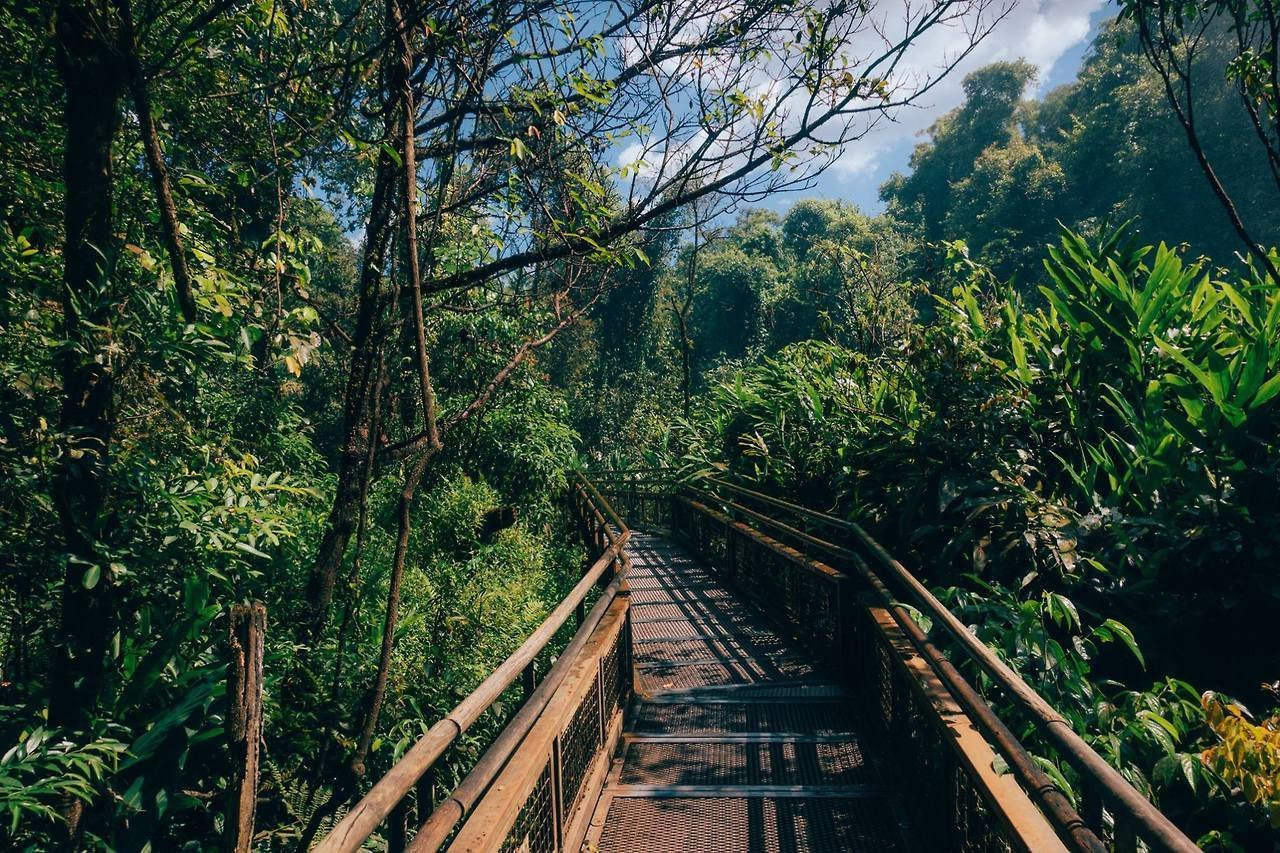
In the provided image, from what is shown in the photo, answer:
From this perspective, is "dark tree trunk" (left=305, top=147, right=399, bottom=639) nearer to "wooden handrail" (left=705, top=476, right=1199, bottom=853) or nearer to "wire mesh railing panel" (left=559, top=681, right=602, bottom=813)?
"wire mesh railing panel" (left=559, top=681, right=602, bottom=813)

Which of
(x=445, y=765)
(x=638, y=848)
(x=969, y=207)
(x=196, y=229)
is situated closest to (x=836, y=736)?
(x=638, y=848)

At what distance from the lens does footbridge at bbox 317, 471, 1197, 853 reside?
1.92 m

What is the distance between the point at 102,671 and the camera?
144 inches

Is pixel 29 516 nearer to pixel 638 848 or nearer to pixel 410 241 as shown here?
pixel 410 241

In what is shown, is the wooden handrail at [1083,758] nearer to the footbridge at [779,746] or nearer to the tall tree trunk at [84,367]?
the footbridge at [779,746]

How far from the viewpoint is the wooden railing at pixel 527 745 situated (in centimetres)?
164

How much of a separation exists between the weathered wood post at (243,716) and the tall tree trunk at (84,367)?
100.0 inches

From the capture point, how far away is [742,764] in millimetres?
4008

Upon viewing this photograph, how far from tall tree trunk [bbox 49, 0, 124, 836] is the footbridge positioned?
5.96ft

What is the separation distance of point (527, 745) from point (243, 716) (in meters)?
1.50

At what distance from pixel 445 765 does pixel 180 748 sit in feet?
8.69

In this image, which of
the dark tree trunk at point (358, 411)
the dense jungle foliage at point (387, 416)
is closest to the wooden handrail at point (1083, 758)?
the dense jungle foliage at point (387, 416)

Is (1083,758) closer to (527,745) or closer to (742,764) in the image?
(527,745)

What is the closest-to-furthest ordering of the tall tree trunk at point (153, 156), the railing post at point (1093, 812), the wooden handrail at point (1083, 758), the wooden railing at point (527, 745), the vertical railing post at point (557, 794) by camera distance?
1. the wooden handrail at point (1083, 758)
2. the wooden railing at point (527, 745)
3. the railing post at point (1093, 812)
4. the vertical railing post at point (557, 794)
5. the tall tree trunk at point (153, 156)
